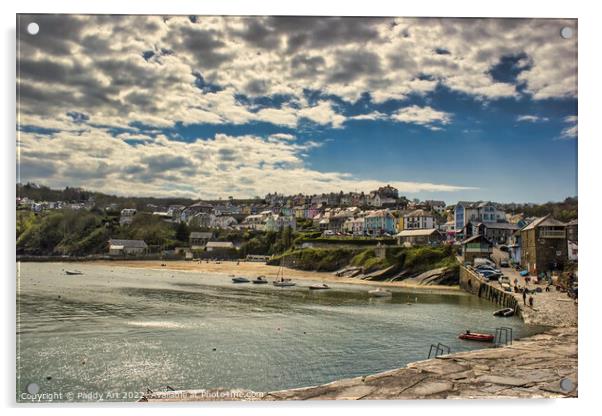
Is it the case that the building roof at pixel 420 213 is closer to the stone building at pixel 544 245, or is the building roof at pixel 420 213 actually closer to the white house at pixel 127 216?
the stone building at pixel 544 245

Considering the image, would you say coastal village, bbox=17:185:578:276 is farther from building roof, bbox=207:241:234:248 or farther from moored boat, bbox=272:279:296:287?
moored boat, bbox=272:279:296:287

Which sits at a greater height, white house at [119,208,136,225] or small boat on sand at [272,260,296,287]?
white house at [119,208,136,225]

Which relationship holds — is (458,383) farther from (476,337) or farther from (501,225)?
(501,225)

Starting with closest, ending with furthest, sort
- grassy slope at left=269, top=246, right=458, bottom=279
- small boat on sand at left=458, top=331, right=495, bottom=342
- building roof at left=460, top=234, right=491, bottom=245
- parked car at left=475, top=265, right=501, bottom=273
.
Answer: small boat on sand at left=458, top=331, right=495, bottom=342 < building roof at left=460, top=234, right=491, bottom=245 < parked car at left=475, top=265, right=501, bottom=273 < grassy slope at left=269, top=246, right=458, bottom=279

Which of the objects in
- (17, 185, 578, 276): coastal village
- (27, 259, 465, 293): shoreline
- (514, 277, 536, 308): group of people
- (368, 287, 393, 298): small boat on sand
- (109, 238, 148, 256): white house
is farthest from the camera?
(27, 259, 465, 293): shoreline

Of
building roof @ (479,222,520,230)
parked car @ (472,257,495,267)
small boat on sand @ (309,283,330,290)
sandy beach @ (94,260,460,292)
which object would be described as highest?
building roof @ (479,222,520,230)

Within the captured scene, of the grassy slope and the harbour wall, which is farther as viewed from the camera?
the grassy slope

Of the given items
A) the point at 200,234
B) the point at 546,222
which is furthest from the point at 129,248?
the point at 546,222

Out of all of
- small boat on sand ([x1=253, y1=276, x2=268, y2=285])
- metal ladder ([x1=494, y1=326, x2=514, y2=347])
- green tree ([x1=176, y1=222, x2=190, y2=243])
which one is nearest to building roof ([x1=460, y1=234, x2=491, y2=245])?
metal ladder ([x1=494, y1=326, x2=514, y2=347])

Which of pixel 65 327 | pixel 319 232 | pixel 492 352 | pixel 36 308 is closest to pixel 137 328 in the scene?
pixel 65 327
